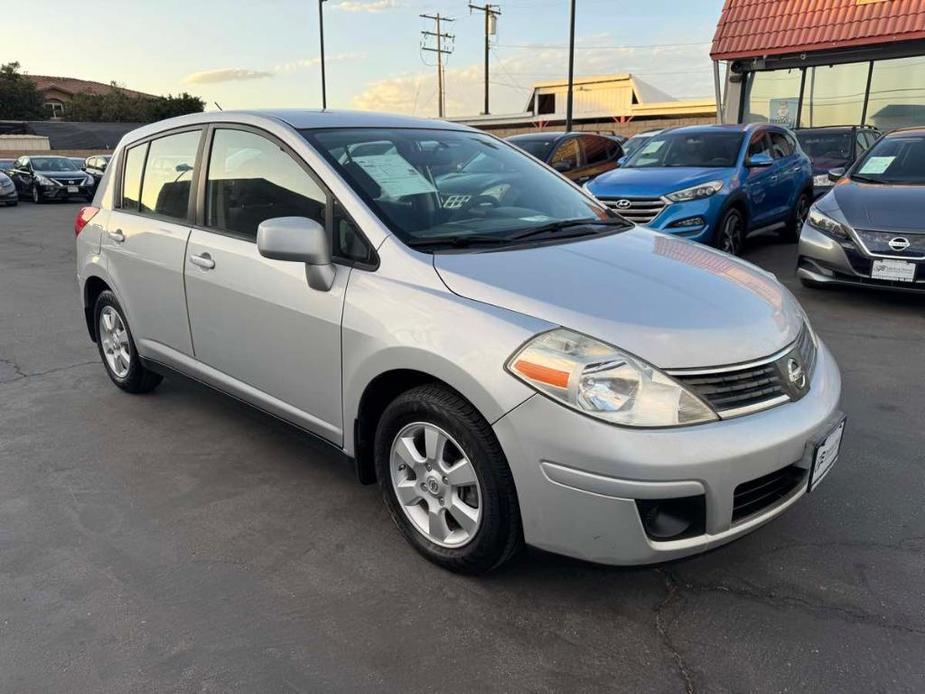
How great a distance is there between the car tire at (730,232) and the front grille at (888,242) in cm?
171

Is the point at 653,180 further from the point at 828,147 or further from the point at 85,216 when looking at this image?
the point at 828,147

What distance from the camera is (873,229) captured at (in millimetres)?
5961

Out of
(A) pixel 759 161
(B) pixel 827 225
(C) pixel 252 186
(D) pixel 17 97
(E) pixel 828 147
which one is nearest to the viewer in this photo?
(C) pixel 252 186

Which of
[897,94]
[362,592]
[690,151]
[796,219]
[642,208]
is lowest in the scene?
[362,592]

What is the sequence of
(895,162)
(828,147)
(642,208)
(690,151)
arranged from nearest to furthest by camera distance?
(895,162), (642,208), (690,151), (828,147)

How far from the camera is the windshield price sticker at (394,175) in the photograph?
3002 mm

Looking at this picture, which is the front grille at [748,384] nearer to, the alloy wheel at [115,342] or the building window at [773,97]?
the alloy wheel at [115,342]

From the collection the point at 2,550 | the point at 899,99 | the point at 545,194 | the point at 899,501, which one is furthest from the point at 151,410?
the point at 899,99

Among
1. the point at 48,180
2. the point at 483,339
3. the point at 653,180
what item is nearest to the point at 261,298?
the point at 483,339

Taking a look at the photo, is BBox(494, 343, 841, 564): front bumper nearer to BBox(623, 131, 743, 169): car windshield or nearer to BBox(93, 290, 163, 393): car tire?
BBox(93, 290, 163, 393): car tire

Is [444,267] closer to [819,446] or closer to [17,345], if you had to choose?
[819,446]

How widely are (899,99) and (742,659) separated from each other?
16.3m

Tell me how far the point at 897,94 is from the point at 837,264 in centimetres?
1143

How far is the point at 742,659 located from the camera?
2242 mm
